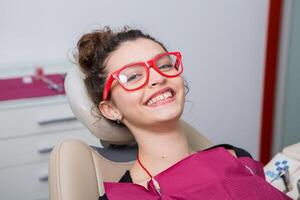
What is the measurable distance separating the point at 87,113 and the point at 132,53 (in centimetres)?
22

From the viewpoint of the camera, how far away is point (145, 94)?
97 centimetres

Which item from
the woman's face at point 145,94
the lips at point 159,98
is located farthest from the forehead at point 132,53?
the lips at point 159,98

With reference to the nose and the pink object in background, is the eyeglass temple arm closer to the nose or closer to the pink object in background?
the nose

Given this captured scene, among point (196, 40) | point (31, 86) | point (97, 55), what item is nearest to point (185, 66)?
point (196, 40)

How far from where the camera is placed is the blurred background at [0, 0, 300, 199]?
1.78m

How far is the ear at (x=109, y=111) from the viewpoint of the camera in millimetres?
1067

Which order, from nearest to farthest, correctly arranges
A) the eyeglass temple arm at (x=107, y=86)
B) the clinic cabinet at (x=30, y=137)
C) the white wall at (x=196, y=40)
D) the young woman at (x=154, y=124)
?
the young woman at (x=154, y=124) < the eyeglass temple arm at (x=107, y=86) < the clinic cabinet at (x=30, y=137) < the white wall at (x=196, y=40)

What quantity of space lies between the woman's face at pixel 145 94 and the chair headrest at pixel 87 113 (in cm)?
7

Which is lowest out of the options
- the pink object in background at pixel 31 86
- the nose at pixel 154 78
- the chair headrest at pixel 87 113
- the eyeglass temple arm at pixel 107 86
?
the pink object in background at pixel 31 86

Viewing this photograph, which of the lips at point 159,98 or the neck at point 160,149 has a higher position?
the lips at point 159,98

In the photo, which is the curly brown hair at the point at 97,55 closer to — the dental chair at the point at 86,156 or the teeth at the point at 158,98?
the dental chair at the point at 86,156

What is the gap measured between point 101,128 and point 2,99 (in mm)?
820

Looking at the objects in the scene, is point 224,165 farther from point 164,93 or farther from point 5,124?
point 5,124

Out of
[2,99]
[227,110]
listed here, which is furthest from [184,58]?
[2,99]
